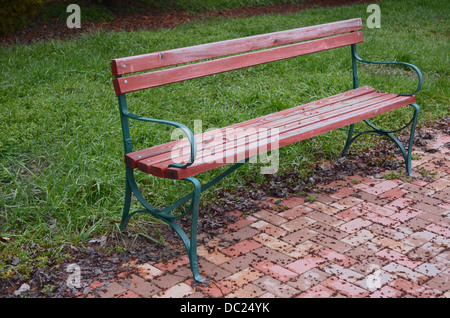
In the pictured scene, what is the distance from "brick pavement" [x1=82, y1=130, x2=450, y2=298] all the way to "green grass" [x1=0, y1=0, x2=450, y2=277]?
1.58ft

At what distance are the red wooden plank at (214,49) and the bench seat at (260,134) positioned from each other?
51 cm

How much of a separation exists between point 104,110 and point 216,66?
1.71m

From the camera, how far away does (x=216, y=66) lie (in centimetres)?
372

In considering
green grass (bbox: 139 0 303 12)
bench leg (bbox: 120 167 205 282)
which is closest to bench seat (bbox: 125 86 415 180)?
bench leg (bbox: 120 167 205 282)

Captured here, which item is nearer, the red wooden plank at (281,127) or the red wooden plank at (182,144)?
the red wooden plank at (281,127)

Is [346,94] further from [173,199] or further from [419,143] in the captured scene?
[173,199]

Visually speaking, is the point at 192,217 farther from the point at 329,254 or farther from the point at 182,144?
the point at 329,254

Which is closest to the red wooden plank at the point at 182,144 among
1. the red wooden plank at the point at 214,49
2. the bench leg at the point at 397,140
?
the bench leg at the point at 397,140

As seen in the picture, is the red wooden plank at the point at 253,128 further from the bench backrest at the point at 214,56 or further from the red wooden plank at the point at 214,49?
the red wooden plank at the point at 214,49

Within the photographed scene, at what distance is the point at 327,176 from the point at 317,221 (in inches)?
32.0

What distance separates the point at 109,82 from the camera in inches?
233

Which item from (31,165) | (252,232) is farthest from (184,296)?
(31,165)

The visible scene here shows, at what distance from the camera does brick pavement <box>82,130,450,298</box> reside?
296 centimetres

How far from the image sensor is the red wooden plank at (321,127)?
9.84 feet
